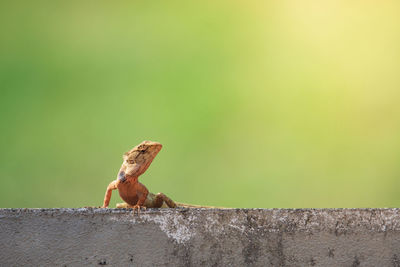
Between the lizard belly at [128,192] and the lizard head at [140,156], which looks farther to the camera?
the lizard belly at [128,192]

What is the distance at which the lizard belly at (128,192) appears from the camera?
16.1ft

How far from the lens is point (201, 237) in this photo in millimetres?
3338

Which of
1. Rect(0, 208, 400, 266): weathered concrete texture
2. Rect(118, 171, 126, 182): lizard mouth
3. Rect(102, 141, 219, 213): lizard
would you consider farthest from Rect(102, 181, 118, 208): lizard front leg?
Rect(0, 208, 400, 266): weathered concrete texture

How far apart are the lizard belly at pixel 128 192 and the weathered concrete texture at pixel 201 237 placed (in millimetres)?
1536

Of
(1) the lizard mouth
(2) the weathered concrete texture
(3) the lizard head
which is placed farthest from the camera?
(1) the lizard mouth

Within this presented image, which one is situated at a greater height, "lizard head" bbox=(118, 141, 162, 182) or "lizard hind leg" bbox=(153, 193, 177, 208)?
"lizard head" bbox=(118, 141, 162, 182)

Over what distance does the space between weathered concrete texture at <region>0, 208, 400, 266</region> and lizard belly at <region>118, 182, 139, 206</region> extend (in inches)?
60.5

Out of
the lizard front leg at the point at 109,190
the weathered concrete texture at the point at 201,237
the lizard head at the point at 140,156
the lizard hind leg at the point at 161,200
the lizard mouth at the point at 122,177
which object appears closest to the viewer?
the weathered concrete texture at the point at 201,237

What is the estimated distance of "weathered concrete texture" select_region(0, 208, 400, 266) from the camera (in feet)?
10.8

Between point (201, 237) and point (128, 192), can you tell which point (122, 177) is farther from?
point (201, 237)

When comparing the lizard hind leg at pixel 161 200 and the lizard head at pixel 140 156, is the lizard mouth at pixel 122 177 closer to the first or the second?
the lizard head at pixel 140 156

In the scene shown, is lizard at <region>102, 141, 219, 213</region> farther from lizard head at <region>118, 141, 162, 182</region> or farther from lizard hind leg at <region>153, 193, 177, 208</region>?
lizard hind leg at <region>153, 193, 177, 208</region>

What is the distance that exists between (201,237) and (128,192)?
1.76 meters

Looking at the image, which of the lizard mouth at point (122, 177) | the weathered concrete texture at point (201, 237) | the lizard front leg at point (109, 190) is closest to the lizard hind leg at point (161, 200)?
the lizard front leg at point (109, 190)
